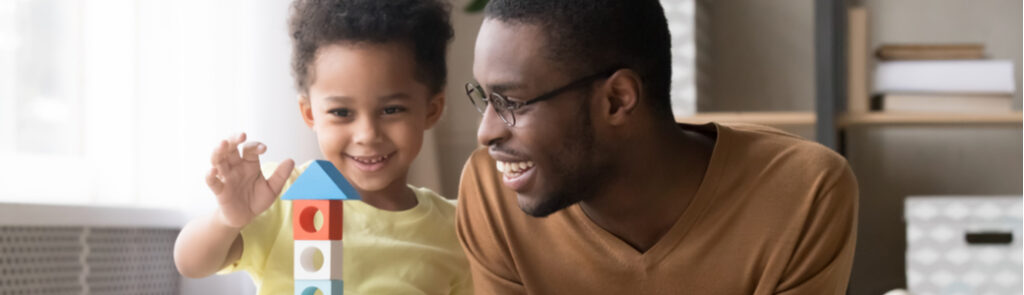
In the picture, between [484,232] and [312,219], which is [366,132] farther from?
[312,219]

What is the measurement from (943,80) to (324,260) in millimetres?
1640

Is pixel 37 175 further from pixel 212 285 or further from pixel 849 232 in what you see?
pixel 849 232

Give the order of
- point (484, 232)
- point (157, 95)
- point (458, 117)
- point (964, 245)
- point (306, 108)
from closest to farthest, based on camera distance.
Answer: point (484, 232), point (306, 108), point (157, 95), point (964, 245), point (458, 117)

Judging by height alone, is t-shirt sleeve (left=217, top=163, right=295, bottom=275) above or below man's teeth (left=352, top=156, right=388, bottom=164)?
below

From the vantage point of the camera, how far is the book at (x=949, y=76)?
229cm

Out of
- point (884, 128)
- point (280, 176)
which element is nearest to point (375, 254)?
point (280, 176)

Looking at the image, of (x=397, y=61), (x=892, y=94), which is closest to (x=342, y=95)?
(x=397, y=61)

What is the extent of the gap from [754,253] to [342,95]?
24.8 inches

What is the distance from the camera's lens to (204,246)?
140cm

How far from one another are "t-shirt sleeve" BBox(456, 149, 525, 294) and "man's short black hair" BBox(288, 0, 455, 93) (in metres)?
0.29

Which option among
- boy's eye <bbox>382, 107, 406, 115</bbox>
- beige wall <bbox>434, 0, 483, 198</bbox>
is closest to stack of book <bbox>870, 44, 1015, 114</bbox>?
beige wall <bbox>434, 0, 483, 198</bbox>

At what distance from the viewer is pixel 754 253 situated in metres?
1.27

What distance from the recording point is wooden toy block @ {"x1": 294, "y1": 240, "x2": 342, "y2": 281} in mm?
1115

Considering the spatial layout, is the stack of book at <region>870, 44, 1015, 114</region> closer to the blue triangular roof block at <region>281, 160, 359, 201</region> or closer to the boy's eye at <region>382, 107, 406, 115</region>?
the boy's eye at <region>382, 107, 406, 115</region>
